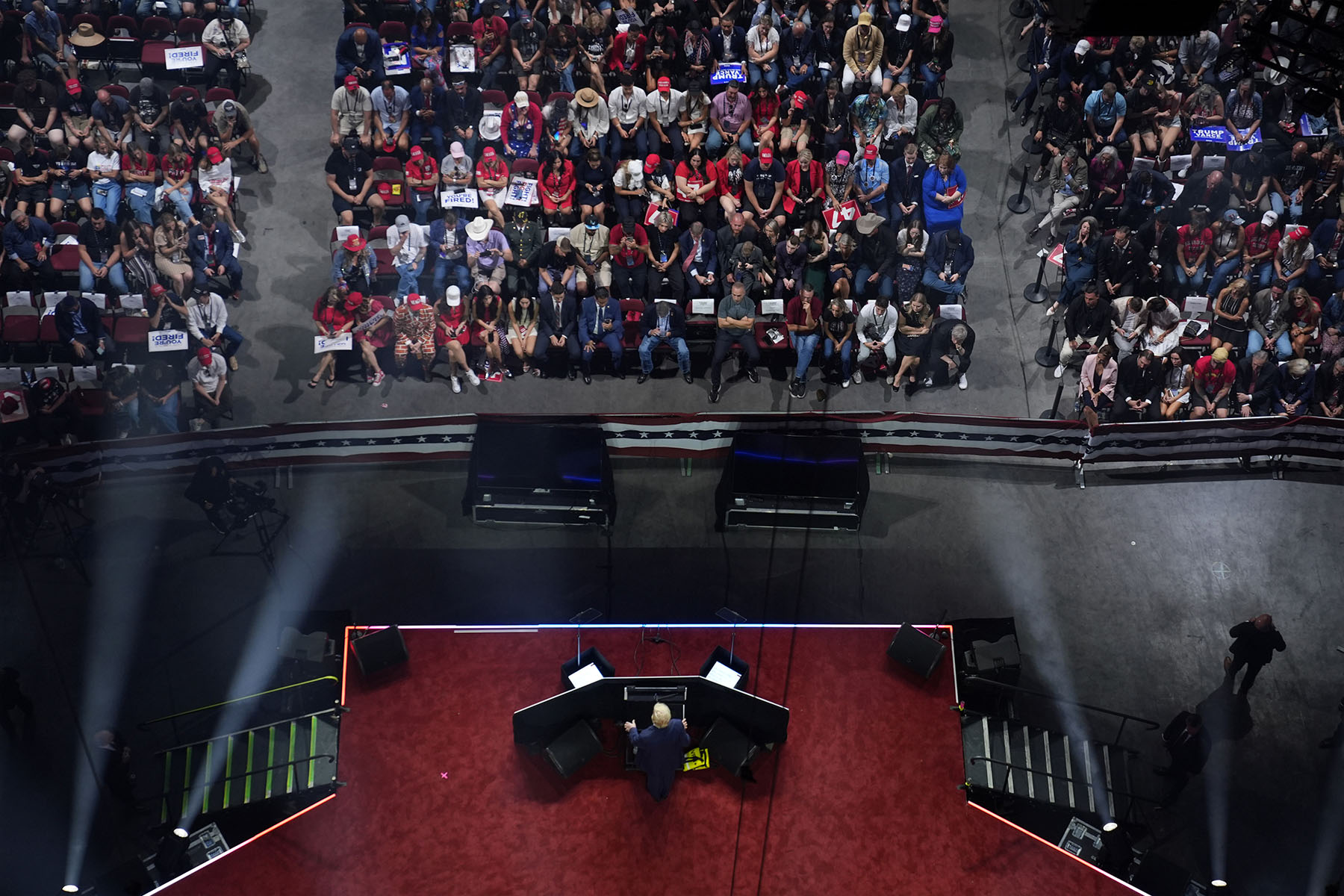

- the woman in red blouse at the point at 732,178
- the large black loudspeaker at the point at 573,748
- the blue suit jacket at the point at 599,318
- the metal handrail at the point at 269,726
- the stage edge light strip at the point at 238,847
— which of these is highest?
the woman in red blouse at the point at 732,178

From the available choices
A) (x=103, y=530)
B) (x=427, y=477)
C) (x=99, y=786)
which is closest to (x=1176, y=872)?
(x=427, y=477)

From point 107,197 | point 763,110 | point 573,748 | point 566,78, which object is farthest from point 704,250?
point 107,197

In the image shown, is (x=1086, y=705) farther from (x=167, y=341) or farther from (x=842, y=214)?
(x=167, y=341)

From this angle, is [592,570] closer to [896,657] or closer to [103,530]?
[896,657]

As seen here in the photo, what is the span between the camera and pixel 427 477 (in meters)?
14.6

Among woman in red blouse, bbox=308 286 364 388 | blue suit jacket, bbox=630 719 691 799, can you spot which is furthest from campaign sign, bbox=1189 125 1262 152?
blue suit jacket, bbox=630 719 691 799

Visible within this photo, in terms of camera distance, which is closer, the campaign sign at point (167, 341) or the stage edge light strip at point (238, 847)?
the stage edge light strip at point (238, 847)

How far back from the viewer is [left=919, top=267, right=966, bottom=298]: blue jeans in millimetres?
15742

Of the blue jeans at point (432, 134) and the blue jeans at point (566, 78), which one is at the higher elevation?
the blue jeans at point (566, 78)

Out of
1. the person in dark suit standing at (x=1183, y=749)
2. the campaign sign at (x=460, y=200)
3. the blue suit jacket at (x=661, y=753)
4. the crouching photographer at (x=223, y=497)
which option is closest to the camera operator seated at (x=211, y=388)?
the crouching photographer at (x=223, y=497)

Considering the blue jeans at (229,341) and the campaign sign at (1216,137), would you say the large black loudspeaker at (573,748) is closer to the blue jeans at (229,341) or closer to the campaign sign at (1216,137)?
the blue jeans at (229,341)

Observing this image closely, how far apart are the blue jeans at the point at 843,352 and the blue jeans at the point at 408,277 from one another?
4886 mm

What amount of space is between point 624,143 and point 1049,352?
589cm

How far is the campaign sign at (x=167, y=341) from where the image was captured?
15.0 meters
